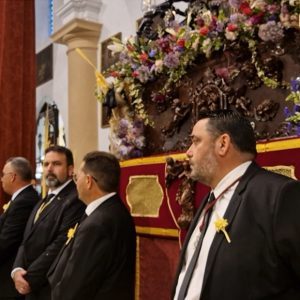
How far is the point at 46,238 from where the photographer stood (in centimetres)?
365

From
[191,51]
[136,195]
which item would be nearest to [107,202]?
[136,195]

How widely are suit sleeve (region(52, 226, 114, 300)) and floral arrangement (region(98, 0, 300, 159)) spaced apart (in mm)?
1345

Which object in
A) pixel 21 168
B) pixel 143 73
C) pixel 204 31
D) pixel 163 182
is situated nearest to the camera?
pixel 204 31

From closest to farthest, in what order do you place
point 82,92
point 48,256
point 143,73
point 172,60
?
point 48,256 → point 172,60 → point 143,73 → point 82,92

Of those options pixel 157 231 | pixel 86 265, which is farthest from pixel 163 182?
pixel 86 265

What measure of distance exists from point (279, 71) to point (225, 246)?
4.36ft

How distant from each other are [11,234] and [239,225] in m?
2.68

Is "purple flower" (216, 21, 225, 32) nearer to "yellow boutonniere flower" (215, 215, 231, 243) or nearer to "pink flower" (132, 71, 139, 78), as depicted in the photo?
"pink flower" (132, 71, 139, 78)

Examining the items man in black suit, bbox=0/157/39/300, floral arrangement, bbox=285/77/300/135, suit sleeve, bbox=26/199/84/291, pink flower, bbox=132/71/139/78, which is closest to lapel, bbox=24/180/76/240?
suit sleeve, bbox=26/199/84/291

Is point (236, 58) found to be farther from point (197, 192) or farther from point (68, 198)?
point (68, 198)

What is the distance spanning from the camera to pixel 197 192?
343 cm

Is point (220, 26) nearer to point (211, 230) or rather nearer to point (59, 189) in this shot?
point (211, 230)

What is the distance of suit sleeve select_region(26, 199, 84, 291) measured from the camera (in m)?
3.50

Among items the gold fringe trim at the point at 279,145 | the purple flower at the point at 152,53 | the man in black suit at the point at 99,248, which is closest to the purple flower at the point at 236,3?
the gold fringe trim at the point at 279,145
